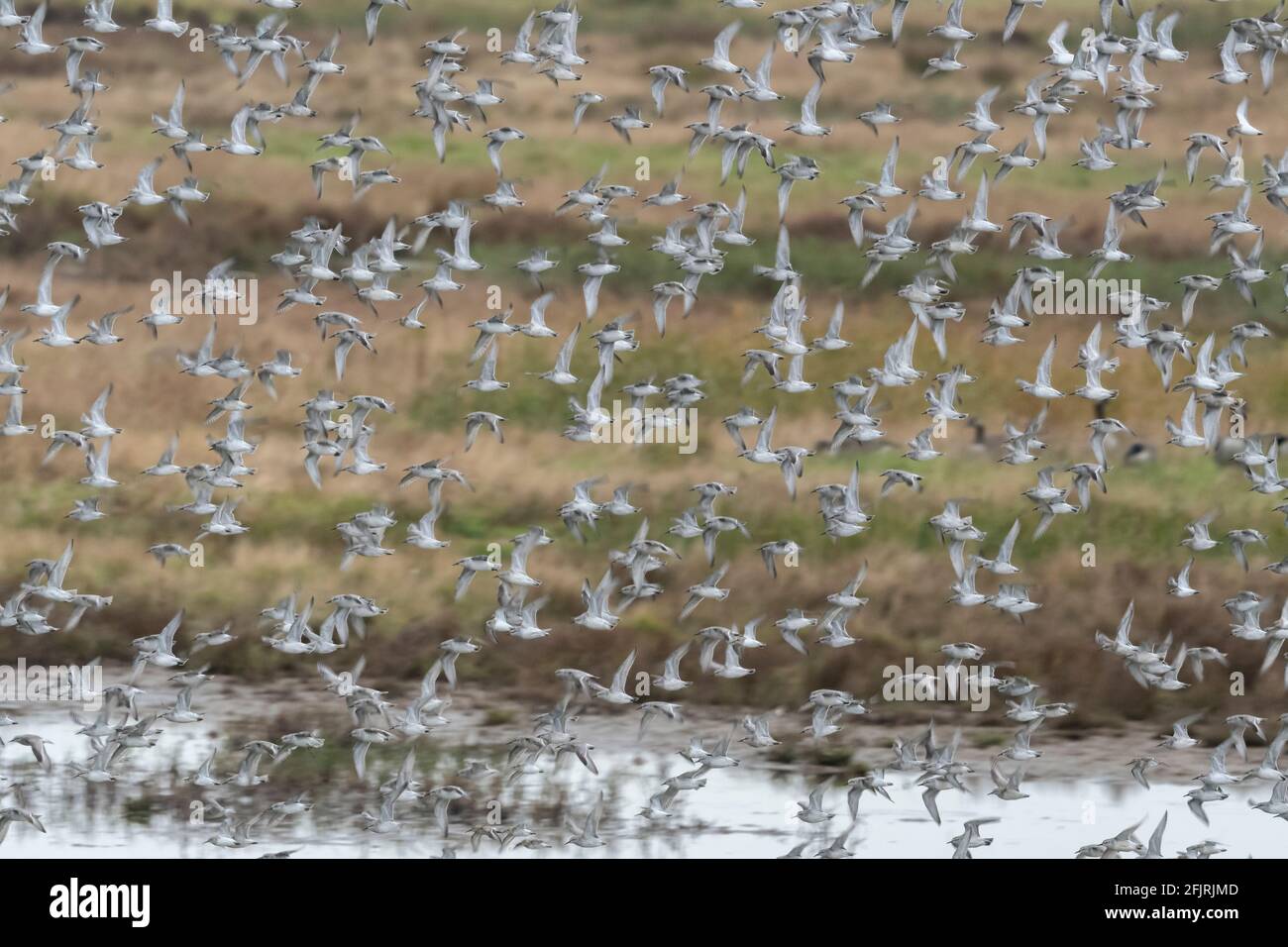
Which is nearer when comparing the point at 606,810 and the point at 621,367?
the point at 606,810

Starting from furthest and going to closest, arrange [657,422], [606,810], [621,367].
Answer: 1. [621,367]
2. [657,422]
3. [606,810]

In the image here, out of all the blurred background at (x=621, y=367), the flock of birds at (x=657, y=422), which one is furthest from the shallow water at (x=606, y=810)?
the blurred background at (x=621, y=367)

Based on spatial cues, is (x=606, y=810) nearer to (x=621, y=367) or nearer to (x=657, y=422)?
(x=657, y=422)

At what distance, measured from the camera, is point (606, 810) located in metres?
31.8

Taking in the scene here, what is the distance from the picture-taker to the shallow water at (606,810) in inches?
1213

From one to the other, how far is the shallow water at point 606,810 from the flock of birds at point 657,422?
0.22 metres

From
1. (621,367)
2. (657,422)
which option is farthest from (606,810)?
(621,367)

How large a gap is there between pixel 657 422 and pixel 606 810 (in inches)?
404

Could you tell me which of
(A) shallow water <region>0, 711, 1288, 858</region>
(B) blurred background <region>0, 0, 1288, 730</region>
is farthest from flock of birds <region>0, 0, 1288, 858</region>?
(B) blurred background <region>0, 0, 1288, 730</region>

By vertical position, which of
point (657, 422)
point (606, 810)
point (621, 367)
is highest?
point (621, 367)

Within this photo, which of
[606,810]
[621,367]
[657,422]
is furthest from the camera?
[621,367]

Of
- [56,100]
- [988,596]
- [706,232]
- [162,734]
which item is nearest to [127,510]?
[162,734]

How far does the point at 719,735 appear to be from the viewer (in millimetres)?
34312

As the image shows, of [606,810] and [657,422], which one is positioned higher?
[657,422]
